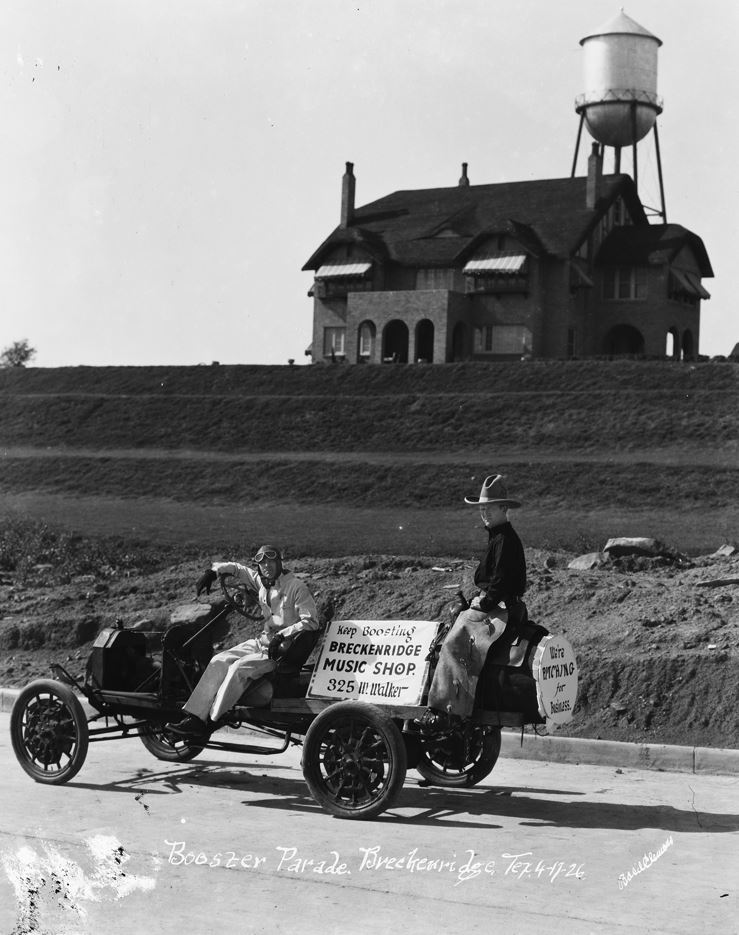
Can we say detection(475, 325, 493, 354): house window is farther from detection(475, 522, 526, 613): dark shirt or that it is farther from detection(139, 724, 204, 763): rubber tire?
detection(475, 522, 526, 613): dark shirt

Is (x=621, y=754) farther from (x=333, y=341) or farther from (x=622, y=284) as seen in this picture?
(x=333, y=341)

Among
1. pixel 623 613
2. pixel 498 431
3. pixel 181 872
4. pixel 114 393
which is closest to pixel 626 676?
pixel 623 613

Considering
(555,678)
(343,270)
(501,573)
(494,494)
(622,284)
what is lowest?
(555,678)

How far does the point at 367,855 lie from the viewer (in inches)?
277

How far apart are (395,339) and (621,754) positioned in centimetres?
5695

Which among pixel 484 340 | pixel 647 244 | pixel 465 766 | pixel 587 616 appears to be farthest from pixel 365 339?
pixel 465 766

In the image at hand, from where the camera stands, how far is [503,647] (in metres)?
8.06

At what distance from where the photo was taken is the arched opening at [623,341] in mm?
66562

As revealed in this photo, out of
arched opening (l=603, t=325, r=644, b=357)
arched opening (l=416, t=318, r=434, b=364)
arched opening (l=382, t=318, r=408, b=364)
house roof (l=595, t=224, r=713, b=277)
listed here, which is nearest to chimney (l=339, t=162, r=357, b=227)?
arched opening (l=382, t=318, r=408, b=364)

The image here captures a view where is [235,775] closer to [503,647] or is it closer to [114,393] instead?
[503,647]

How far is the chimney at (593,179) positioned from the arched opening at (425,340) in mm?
10750

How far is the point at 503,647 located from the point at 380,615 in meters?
5.10

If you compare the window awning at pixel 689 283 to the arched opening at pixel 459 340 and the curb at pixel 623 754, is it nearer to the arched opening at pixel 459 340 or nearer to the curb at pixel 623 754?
the arched opening at pixel 459 340

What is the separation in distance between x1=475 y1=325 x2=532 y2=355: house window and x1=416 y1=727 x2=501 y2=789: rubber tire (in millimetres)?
56407
